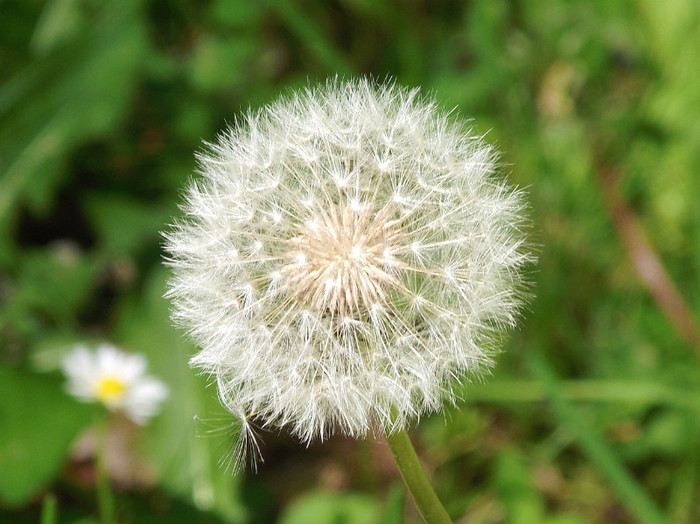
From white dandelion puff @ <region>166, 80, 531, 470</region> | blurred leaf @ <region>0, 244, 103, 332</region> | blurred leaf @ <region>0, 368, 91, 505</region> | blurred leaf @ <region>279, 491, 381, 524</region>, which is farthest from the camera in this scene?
blurred leaf @ <region>0, 244, 103, 332</region>

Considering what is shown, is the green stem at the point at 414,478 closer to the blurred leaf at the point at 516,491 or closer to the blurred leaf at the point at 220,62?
the blurred leaf at the point at 516,491

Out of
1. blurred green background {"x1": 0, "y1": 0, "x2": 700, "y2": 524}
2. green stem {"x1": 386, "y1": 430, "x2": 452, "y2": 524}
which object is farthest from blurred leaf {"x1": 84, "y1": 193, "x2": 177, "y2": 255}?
green stem {"x1": 386, "y1": 430, "x2": 452, "y2": 524}

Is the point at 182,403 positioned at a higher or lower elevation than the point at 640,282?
higher

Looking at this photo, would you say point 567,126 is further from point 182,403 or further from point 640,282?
point 182,403

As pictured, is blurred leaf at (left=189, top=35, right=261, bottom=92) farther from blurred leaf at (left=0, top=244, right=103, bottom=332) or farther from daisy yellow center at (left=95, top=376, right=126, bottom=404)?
daisy yellow center at (left=95, top=376, right=126, bottom=404)

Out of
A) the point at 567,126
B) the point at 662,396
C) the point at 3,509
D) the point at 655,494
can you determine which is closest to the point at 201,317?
the point at 3,509

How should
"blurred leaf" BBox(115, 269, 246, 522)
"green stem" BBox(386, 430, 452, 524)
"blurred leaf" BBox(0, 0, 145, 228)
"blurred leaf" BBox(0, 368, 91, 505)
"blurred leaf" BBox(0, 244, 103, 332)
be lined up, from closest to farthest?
"green stem" BBox(386, 430, 452, 524), "blurred leaf" BBox(0, 368, 91, 505), "blurred leaf" BBox(115, 269, 246, 522), "blurred leaf" BBox(0, 0, 145, 228), "blurred leaf" BBox(0, 244, 103, 332)

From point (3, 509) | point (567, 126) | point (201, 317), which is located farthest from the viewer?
point (567, 126)
